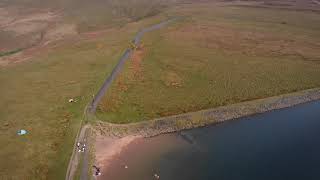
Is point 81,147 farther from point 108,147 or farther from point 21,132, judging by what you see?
point 21,132

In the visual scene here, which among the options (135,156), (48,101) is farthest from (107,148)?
(48,101)

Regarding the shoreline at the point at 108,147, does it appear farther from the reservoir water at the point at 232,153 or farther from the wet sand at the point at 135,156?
the reservoir water at the point at 232,153

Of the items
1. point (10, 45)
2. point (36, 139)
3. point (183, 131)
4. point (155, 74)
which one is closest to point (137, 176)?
point (183, 131)

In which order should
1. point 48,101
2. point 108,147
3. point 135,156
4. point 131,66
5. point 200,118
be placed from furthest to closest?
point 131,66
point 48,101
point 200,118
point 108,147
point 135,156

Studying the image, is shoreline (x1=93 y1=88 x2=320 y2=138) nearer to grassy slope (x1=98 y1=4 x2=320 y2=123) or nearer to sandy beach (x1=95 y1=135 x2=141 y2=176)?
sandy beach (x1=95 y1=135 x2=141 y2=176)

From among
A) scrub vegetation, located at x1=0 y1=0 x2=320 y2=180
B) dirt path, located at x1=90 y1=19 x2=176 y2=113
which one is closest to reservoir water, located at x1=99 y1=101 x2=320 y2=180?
scrub vegetation, located at x1=0 y1=0 x2=320 y2=180

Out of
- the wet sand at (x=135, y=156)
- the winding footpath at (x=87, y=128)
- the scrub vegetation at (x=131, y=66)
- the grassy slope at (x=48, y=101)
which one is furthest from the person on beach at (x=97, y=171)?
the scrub vegetation at (x=131, y=66)
